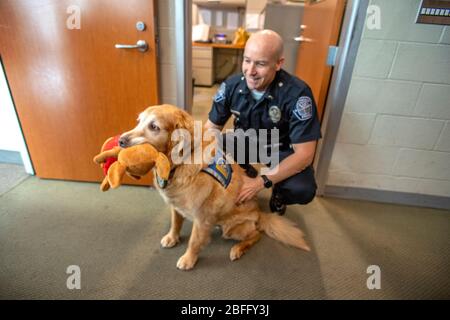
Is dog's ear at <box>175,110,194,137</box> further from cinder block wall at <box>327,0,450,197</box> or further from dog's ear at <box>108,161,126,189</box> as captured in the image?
cinder block wall at <box>327,0,450,197</box>

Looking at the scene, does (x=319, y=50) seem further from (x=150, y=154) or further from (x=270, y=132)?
(x=150, y=154)

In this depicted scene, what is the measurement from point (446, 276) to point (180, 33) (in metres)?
1.99

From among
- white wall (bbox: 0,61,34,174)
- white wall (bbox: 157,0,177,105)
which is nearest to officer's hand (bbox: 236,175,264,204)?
white wall (bbox: 157,0,177,105)

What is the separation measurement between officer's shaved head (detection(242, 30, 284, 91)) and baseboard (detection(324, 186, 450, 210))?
3.55 ft

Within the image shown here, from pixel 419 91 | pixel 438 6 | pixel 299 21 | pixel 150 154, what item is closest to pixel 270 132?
pixel 150 154

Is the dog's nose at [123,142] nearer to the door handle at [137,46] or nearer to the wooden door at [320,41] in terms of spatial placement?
the door handle at [137,46]

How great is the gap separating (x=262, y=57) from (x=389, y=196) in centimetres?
151

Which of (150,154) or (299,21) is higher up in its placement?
(299,21)

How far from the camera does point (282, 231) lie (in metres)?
1.36

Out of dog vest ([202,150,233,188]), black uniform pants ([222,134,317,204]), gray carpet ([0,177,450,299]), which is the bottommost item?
gray carpet ([0,177,450,299])

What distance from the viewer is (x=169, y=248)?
1.31 metres

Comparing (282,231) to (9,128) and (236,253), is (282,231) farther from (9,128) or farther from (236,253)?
(9,128)

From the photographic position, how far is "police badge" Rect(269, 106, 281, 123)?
1.29 metres
